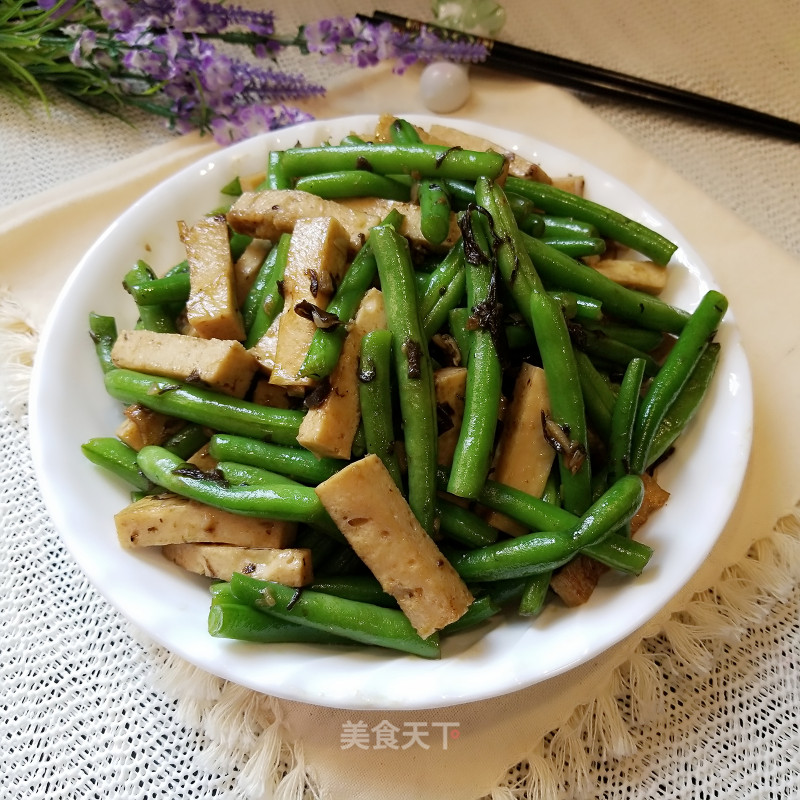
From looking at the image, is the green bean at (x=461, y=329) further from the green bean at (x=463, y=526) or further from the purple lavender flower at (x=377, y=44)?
the purple lavender flower at (x=377, y=44)

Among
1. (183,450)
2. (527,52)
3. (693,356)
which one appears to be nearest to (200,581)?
(183,450)

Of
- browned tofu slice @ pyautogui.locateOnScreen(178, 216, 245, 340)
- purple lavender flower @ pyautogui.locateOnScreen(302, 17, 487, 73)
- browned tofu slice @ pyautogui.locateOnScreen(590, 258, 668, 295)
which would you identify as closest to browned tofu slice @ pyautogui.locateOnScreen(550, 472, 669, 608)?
browned tofu slice @ pyautogui.locateOnScreen(590, 258, 668, 295)

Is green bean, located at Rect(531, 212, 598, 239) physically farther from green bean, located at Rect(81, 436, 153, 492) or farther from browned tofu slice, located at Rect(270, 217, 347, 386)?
green bean, located at Rect(81, 436, 153, 492)

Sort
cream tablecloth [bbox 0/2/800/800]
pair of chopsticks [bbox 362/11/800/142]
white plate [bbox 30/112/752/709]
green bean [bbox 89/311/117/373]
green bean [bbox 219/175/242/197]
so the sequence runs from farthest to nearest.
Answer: pair of chopsticks [bbox 362/11/800/142]
green bean [bbox 219/175/242/197]
green bean [bbox 89/311/117/373]
cream tablecloth [bbox 0/2/800/800]
white plate [bbox 30/112/752/709]

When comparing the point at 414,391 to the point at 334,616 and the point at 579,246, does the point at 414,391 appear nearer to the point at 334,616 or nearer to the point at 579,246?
the point at 334,616

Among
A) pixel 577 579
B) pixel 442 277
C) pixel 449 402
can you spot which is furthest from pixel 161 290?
pixel 577 579

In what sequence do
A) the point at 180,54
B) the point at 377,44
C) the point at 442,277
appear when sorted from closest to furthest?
the point at 442,277 → the point at 180,54 → the point at 377,44

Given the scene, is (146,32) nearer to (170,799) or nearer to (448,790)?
(170,799)

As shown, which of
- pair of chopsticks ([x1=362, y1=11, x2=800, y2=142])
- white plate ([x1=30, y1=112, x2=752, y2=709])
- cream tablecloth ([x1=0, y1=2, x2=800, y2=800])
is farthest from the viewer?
pair of chopsticks ([x1=362, y1=11, x2=800, y2=142])
